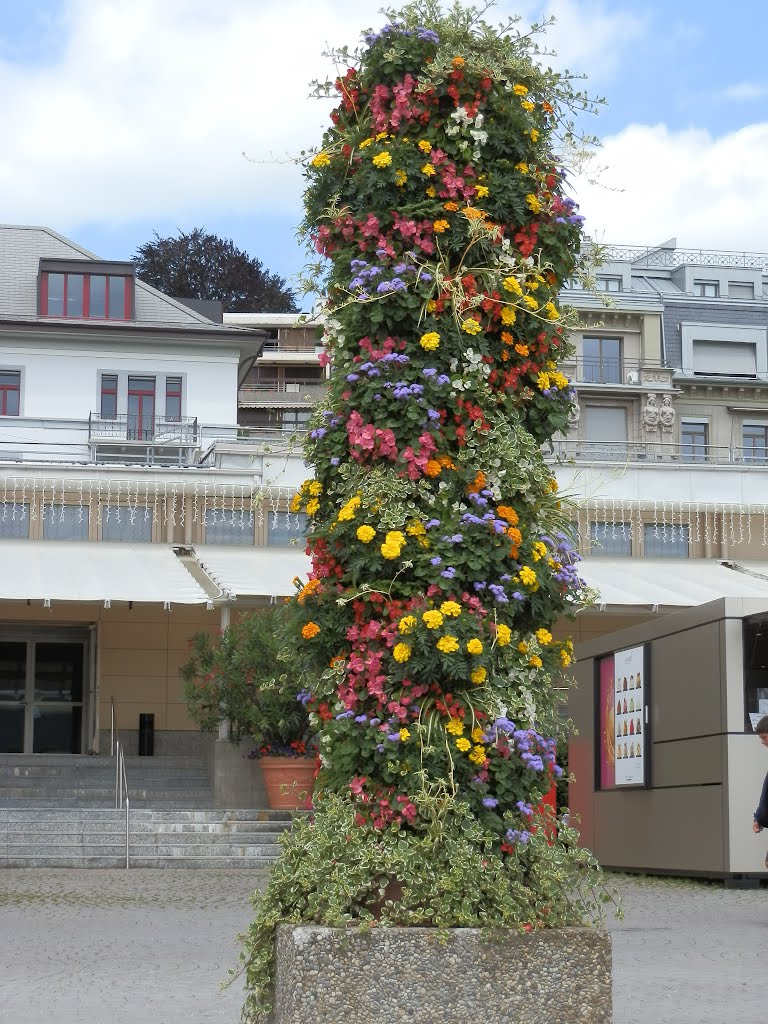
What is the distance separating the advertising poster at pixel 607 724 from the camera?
58.1 ft

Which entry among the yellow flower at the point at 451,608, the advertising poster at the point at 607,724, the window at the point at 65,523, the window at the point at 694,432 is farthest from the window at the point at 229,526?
the window at the point at 694,432

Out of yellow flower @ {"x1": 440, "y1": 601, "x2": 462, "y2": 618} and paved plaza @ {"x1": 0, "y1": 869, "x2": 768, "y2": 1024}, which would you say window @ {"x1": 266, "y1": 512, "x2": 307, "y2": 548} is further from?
yellow flower @ {"x1": 440, "y1": 601, "x2": 462, "y2": 618}

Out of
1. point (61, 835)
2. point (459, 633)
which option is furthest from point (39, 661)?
point (459, 633)

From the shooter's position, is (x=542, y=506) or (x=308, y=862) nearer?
(x=308, y=862)

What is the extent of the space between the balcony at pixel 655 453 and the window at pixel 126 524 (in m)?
7.71

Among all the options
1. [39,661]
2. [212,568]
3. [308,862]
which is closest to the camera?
[308,862]

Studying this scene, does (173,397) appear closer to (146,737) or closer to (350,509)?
(146,737)

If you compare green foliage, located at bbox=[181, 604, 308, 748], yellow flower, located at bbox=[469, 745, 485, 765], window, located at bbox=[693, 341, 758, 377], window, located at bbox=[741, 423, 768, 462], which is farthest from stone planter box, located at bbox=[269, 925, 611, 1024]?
window, located at bbox=[693, 341, 758, 377]

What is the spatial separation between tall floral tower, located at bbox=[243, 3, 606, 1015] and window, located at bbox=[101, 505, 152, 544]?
24515 millimetres

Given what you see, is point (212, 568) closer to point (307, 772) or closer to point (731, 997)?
point (307, 772)

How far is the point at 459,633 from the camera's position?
548cm

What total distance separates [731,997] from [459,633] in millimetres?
3370

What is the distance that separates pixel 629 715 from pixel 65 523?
15.6 m

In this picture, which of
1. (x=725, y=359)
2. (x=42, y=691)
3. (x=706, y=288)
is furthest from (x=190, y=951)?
(x=706, y=288)
